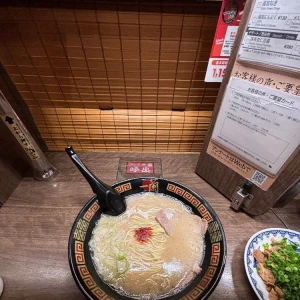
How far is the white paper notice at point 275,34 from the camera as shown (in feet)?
2.13

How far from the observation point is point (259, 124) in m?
0.86

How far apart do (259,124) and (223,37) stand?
0.46 metres

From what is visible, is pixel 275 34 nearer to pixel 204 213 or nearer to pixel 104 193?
pixel 204 213

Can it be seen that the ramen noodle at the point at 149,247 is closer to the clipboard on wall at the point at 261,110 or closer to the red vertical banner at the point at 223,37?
the clipboard on wall at the point at 261,110

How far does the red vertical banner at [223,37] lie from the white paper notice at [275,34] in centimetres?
16

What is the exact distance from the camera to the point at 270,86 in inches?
30.4

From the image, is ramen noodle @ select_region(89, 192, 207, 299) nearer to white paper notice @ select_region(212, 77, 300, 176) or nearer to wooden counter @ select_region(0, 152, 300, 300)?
wooden counter @ select_region(0, 152, 300, 300)

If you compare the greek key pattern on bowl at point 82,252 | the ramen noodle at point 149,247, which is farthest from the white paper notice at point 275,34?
the greek key pattern on bowl at point 82,252

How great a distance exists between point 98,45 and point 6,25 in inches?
17.8

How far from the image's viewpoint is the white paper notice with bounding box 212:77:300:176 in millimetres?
759

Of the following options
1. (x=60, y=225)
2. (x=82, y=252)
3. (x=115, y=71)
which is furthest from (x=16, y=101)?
(x=82, y=252)

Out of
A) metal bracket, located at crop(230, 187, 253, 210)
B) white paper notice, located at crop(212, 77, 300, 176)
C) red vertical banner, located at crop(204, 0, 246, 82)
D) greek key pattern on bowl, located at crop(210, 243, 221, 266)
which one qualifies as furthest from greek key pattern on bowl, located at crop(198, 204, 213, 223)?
red vertical banner, located at crop(204, 0, 246, 82)

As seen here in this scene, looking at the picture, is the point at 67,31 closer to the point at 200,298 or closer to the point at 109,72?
the point at 109,72

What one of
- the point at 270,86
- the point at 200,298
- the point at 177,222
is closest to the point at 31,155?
the point at 177,222
